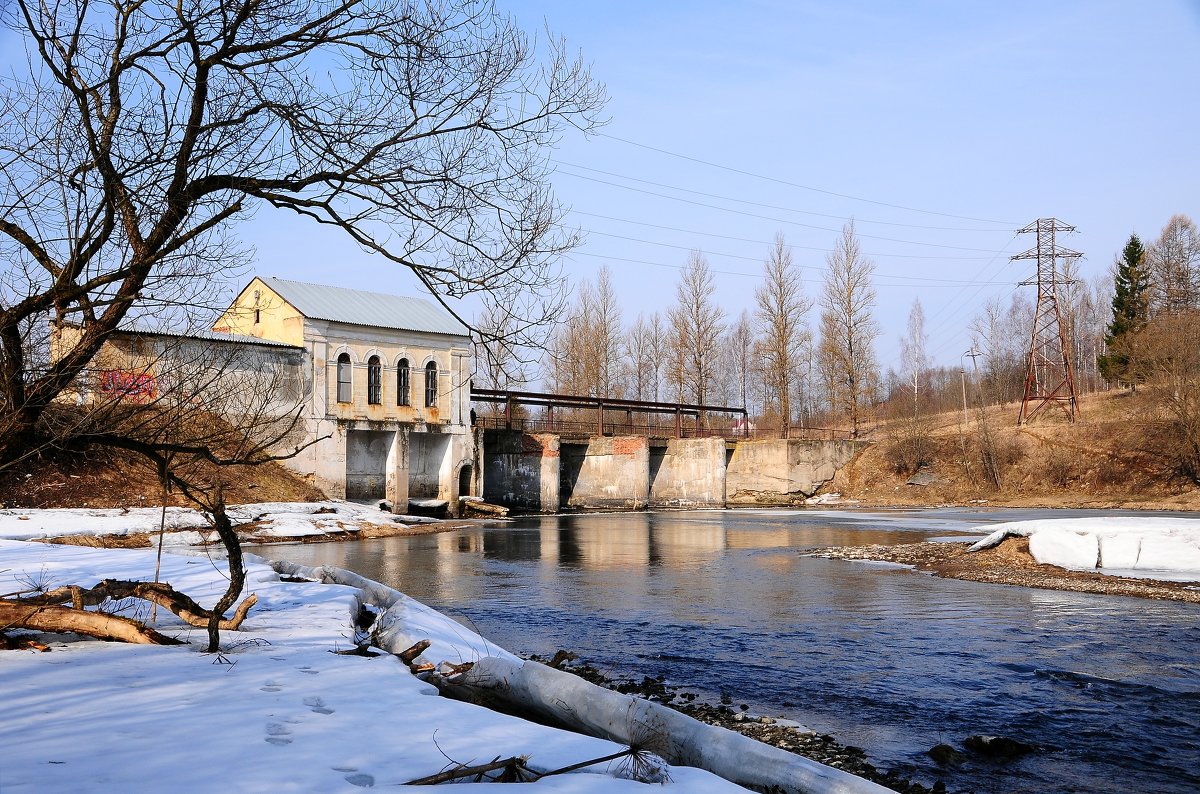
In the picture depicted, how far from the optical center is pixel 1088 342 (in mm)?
81875

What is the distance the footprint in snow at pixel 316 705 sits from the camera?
5.33 metres

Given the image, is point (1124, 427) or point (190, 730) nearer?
point (190, 730)

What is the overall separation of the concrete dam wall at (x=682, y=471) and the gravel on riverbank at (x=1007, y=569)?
2540 centimetres

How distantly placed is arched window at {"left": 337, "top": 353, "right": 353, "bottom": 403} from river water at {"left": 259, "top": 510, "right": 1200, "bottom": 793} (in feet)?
56.1

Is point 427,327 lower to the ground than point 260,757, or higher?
higher

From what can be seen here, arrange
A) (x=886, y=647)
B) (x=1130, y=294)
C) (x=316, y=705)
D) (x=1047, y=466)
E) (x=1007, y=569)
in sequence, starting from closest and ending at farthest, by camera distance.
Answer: (x=316, y=705), (x=886, y=647), (x=1007, y=569), (x=1047, y=466), (x=1130, y=294)

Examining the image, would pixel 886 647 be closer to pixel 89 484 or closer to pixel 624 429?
pixel 89 484

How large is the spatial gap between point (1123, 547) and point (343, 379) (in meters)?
29.2

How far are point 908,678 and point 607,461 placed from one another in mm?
39538

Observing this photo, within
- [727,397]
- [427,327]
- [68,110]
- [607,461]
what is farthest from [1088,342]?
[68,110]

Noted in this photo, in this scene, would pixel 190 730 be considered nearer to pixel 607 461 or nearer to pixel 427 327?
pixel 427 327

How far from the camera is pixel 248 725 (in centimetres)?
486

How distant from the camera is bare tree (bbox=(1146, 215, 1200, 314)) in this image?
190ft

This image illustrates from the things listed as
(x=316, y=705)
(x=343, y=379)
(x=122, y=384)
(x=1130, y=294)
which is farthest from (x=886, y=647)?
(x=1130, y=294)
